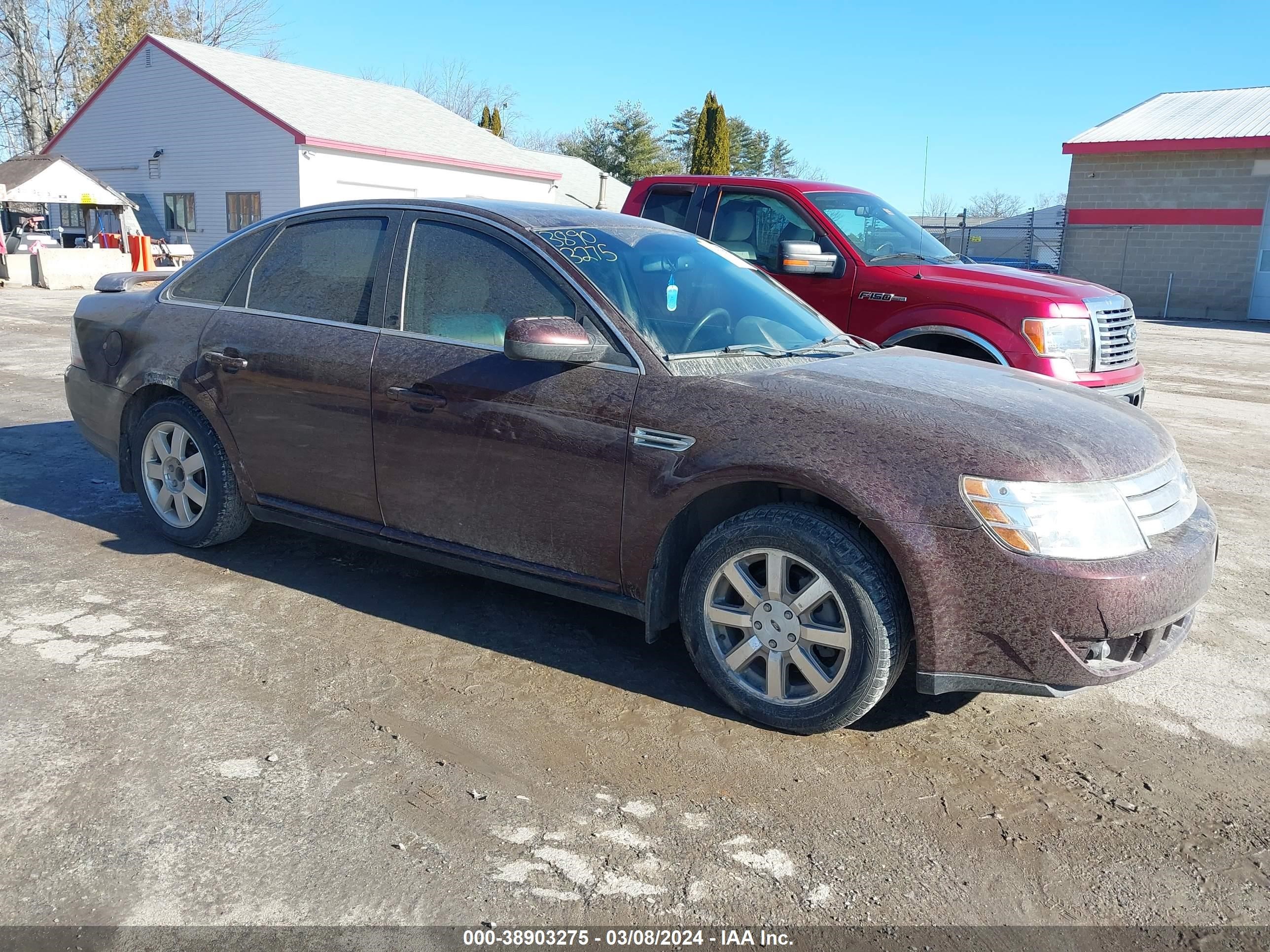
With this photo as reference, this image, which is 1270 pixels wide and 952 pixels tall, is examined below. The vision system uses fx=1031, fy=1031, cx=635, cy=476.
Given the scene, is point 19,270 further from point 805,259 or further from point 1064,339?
point 1064,339

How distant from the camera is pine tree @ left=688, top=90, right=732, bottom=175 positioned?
43.1m

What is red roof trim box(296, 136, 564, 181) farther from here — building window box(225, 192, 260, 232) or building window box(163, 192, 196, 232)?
building window box(163, 192, 196, 232)

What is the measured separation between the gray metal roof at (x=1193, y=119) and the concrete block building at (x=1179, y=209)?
0.16ft

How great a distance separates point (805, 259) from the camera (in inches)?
283

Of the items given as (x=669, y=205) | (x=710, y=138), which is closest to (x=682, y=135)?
(x=710, y=138)

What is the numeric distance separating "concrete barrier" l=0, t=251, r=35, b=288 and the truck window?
2184cm

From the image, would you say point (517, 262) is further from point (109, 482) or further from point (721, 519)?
point (109, 482)

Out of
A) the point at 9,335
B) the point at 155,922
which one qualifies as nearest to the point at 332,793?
the point at 155,922

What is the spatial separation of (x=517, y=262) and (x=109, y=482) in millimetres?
3806

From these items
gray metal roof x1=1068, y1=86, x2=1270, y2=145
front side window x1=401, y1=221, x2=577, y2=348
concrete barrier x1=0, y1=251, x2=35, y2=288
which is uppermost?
A: gray metal roof x1=1068, y1=86, x2=1270, y2=145

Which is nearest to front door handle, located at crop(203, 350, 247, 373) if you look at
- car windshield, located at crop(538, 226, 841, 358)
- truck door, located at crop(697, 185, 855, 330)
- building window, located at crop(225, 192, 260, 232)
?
car windshield, located at crop(538, 226, 841, 358)

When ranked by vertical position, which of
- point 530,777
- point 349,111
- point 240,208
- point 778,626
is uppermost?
point 349,111

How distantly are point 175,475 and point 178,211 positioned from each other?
33.1 m

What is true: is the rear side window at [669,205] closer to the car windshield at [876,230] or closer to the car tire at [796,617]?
the car windshield at [876,230]
